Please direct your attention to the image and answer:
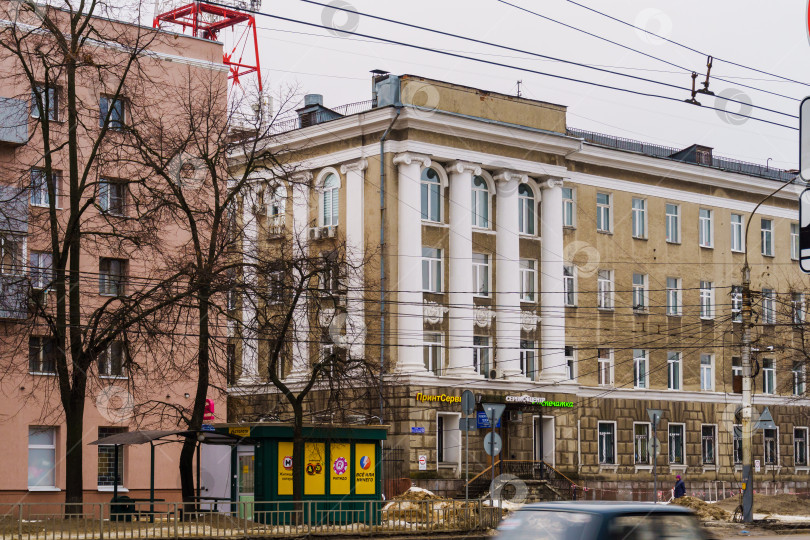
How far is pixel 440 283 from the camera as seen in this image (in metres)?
51.1

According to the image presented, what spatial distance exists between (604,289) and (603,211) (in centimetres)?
352

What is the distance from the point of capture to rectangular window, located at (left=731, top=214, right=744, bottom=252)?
6272cm

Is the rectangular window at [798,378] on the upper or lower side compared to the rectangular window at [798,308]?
lower

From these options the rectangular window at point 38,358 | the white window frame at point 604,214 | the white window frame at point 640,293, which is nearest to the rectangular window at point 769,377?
the white window frame at point 640,293

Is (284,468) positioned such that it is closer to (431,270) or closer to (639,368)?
(431,270)

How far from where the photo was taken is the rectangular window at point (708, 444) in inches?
2355

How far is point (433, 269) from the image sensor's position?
51062mm

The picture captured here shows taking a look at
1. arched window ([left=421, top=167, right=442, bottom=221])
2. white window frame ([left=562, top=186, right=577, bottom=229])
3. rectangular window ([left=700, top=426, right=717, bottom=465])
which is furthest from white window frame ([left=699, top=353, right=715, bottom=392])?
arched window ([left=421, top=167, right=442, bottom=221])

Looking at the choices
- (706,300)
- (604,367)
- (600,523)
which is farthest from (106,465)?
(600,523)

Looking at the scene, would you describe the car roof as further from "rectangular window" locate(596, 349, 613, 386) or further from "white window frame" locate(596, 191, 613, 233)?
"white window frame" locate(596, 191, 613, 233)

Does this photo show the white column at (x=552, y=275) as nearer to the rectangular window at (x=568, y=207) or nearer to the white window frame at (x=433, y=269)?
the rectangular window at (x=568, y=207)

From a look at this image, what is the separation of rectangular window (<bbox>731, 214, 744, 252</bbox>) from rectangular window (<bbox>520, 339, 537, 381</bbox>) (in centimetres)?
1430

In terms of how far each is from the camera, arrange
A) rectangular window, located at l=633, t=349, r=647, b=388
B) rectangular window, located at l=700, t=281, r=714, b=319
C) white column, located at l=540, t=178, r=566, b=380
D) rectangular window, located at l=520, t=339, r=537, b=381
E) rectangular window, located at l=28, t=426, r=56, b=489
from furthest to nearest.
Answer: rectangular window, located at l=700, t=281, r=714, b=319 < rectangular window, located at l=633, t=349, r=647, b=388 < white column, located at l=540, t=178, r=566, b=380 < rectangular window, located at l=520, t=339, r=537, b=381 < rectangular window, located at l=28, t=426, r=56, b=489

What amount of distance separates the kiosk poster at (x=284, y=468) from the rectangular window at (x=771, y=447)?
36.6 m
